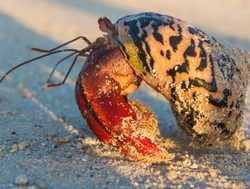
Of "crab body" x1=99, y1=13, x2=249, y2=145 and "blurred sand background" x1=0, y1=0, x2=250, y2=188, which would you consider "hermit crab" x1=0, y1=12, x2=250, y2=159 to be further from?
"blurred sand background" x1=0, y1=0, x2=250, y2=188

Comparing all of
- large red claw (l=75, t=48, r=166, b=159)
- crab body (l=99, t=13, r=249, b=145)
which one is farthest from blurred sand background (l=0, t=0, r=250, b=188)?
crab body (l=99, t=13, r=249, b=145)

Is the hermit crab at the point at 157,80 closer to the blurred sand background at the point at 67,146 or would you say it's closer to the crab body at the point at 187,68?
the crab body at the point at 187,68

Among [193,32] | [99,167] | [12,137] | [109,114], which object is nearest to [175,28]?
[193,32]

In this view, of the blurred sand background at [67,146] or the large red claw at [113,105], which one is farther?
the large red claw at [113,105]

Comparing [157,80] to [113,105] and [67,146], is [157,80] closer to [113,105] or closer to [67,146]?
[113,105]

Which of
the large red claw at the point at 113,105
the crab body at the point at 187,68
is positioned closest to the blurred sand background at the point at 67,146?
the large red claw at the point at 113,105

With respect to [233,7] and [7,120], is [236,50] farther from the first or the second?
[233,7]

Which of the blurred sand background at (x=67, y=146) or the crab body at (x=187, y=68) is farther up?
the crab body at (x=187, y=68)

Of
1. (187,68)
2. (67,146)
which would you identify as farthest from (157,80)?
(67,146)
